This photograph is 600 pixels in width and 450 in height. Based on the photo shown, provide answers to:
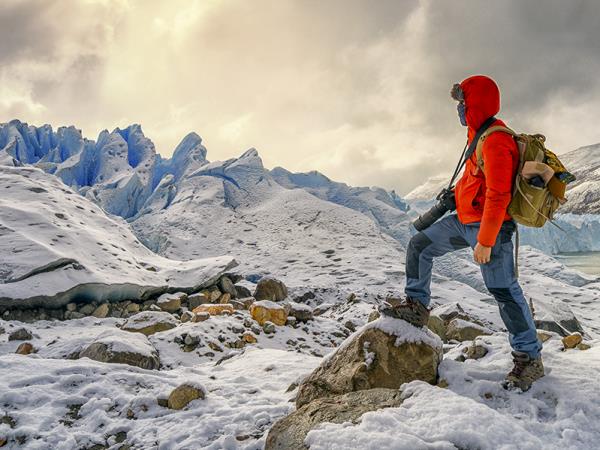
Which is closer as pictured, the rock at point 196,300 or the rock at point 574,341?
the rock at point 574,341

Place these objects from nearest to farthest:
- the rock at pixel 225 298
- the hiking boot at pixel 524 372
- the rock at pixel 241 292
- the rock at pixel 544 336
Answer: the hiking boot at pixel 524 372 < the rock at pixel 544 336 < the rock at pixel 225 298 < the rock at pixel 241 292

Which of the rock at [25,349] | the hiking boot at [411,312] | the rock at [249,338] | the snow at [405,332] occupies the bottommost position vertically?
the rock at [249,338]

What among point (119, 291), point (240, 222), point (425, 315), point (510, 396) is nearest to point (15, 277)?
point (119, 291)

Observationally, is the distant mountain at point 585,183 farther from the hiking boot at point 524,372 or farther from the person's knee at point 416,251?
the hiking boot at point 524,372

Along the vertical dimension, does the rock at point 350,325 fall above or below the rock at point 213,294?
below

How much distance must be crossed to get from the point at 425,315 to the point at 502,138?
1.75 meters

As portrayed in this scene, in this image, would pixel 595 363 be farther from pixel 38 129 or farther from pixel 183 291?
pixel 38 129

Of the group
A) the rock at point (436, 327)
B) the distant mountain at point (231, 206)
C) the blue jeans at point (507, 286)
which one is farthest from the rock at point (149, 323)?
the distant mountain at point (231, 206)

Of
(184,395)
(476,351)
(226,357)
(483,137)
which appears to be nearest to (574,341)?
(476,351)

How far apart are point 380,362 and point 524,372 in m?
1.16

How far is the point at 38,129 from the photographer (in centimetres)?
5709

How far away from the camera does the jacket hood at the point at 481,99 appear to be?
10.3ft

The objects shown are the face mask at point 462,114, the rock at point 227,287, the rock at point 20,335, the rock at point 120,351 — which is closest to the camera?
the face mask at point 462,114

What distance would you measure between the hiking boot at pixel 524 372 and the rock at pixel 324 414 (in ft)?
3.00
